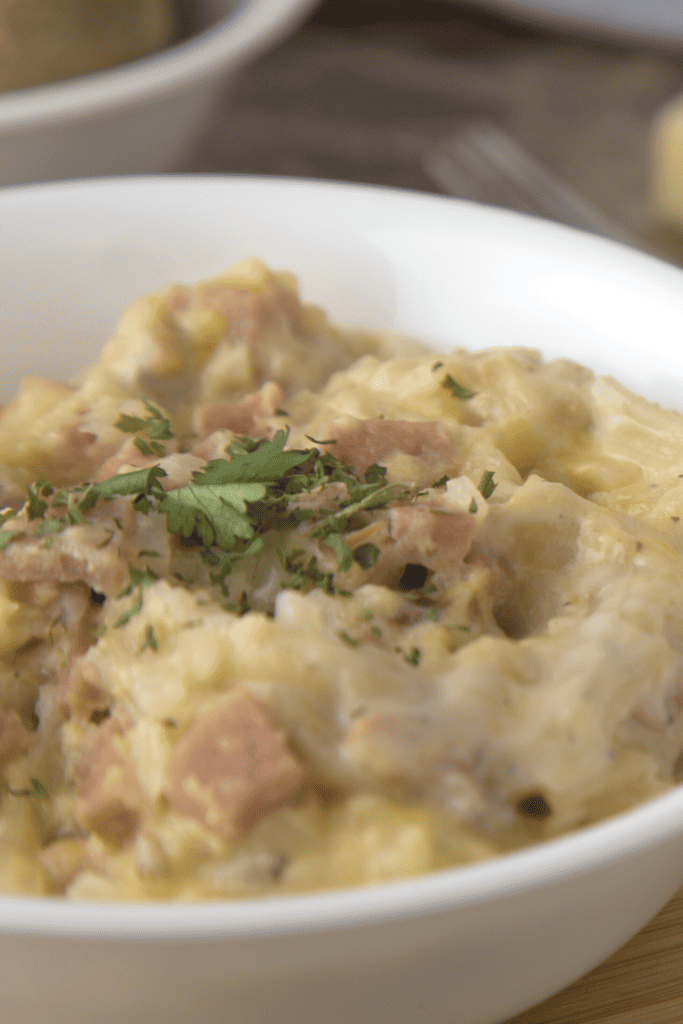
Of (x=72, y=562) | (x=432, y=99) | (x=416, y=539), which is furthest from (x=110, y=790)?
(x=432, y=99)

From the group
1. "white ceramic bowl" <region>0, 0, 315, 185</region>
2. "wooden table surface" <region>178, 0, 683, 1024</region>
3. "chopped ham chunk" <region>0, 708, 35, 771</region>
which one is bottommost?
"wooden table surface" <region>178, 0, 683, 1024</region>

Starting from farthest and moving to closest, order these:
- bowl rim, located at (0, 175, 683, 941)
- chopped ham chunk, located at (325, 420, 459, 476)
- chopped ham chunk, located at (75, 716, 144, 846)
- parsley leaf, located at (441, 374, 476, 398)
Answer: parsley leaf, located at (441, 374, 476, 398) → chopped ham chunk, located at (325, 420, 459, 476) → chopped ham chunk, located at (75, 716, 144, 846) → bowl rim, located at (0, 175, 683, 941)

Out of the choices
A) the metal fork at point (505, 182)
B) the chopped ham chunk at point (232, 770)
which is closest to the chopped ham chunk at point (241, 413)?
the chopped ham chunk at point (232, 770)

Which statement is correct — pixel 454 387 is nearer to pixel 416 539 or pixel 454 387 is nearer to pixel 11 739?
pixel 416 539

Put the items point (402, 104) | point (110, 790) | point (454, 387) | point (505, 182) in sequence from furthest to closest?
point (402, 104)
point (505, 182)
point (454, 387)
point (110, 790)

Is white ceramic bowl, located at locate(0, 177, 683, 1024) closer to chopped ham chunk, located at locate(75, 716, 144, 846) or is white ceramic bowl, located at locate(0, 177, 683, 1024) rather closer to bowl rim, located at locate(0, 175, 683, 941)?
bowl rim, located at locate(0, 175, 683, 941)

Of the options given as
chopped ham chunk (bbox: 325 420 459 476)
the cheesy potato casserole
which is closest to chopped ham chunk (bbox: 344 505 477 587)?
the cheesy potato casserole

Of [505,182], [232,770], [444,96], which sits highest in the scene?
[232,770]

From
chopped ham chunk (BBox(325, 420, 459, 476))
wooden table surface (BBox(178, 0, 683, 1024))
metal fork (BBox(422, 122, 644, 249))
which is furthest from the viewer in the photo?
wooden table surface (BBox(178, 0, 683, 1024))
